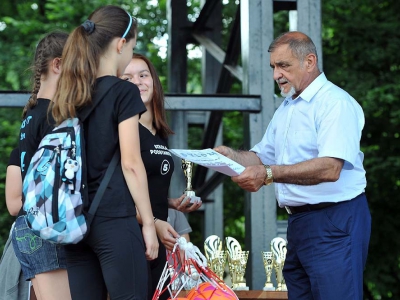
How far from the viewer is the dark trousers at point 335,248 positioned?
3943 millimetres

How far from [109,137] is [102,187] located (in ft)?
0.64

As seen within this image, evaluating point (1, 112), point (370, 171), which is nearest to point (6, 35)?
point (1, 112)

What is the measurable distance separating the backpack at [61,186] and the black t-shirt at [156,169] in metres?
0.74

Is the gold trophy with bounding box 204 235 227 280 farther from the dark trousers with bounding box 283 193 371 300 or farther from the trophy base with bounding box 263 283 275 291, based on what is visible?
the dark trousers with bounding box 283 193 371 300

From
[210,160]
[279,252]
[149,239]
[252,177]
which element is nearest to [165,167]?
[210,160]

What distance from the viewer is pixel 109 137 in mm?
3199

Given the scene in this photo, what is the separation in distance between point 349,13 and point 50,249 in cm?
860

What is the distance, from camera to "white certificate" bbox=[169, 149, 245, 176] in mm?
3753

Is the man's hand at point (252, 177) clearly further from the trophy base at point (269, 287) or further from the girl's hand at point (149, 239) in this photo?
the trophy base at point (269, 287)

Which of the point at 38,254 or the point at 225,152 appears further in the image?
the point at 225,152

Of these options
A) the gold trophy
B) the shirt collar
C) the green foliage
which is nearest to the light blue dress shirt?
the shirt collar

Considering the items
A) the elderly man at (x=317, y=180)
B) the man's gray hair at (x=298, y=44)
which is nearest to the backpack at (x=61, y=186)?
the elderly man at (x=317, y=180)

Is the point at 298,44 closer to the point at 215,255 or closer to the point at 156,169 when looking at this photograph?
the point at 156,169

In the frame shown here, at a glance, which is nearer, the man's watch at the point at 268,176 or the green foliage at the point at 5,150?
the man's watch at the point at 268,176
